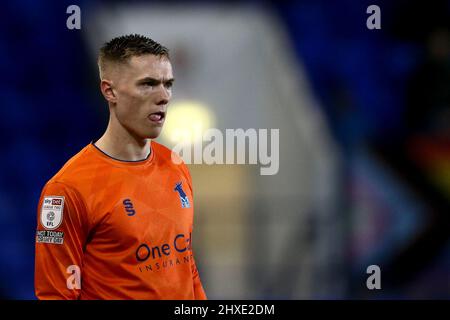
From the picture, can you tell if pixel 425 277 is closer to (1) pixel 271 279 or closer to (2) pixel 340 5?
(1) pixel 271 279

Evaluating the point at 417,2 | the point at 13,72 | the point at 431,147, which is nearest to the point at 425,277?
the point at 431,147

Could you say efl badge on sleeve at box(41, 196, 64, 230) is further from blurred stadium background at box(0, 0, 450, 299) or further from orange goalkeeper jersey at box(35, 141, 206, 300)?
blurred stadium background at box(0, 0, 450, 299)

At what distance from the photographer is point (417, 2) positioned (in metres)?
6.50

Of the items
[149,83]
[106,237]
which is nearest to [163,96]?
[149,83]

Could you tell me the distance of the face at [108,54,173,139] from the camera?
7.10 ft

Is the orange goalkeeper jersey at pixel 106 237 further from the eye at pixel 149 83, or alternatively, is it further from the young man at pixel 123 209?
the eye at pixel 149 83

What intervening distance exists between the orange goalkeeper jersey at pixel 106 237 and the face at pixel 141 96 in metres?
0.14

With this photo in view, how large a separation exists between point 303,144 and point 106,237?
17.1ft

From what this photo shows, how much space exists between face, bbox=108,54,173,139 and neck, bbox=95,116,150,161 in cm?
2

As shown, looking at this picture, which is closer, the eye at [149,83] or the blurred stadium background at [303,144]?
the eye at [149,83]

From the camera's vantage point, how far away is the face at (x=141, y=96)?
216 centimetres

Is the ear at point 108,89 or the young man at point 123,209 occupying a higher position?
the ear at point 108,89

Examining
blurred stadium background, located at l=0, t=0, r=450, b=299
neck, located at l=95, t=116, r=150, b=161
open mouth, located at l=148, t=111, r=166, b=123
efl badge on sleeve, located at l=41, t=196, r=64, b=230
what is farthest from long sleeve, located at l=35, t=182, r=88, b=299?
blurred stadium background, located at l=0, t=0, r=450, b=299

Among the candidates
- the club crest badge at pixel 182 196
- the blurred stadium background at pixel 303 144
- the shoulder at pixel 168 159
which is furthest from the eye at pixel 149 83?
the blurred stadium background at pixel 303 144
